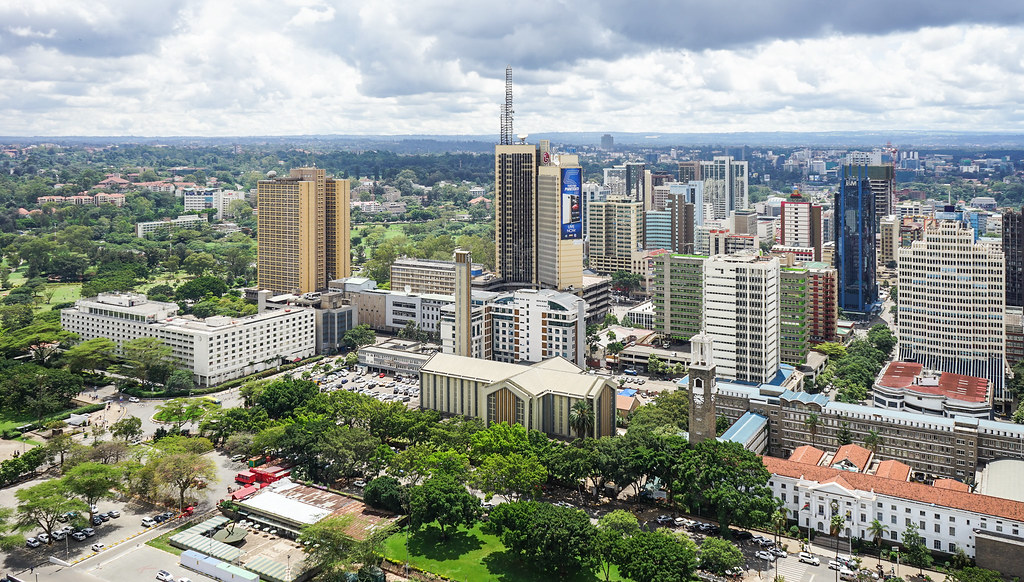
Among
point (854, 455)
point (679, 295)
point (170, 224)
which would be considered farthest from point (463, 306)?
point (170, 224)

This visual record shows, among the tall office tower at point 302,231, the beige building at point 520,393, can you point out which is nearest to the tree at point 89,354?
the tall office tower at point 302,231

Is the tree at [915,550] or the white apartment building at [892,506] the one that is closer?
the tree at [915,550]

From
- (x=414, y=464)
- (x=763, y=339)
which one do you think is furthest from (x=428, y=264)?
(x=414, y=464)

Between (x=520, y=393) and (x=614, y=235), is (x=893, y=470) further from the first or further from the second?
(x=614, y=235)

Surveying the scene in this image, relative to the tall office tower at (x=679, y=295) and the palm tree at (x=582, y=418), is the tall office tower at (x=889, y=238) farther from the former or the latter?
the palm tree at (x=582, y=418)

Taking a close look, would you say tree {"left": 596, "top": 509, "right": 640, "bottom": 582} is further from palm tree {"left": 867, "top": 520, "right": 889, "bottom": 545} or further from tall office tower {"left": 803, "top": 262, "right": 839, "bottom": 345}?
tall office tower {"left": 803, "top": 262, "right": 839, "bottom": 345}

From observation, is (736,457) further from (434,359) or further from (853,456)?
(434,359)
